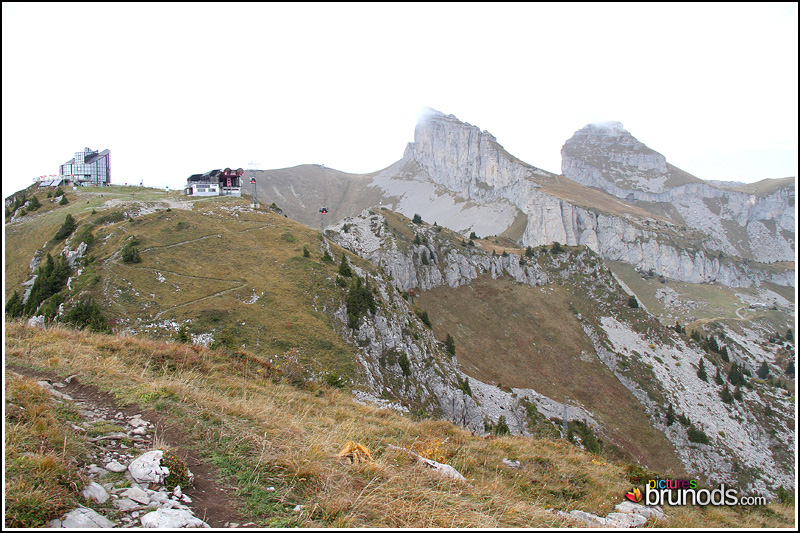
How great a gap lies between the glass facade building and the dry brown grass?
105850 millimetres

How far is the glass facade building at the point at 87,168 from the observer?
309ft

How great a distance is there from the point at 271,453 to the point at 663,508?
8.52 metres

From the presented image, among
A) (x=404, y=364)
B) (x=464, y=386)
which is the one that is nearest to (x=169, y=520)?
(x=404, y=364)

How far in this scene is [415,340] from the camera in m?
48.3

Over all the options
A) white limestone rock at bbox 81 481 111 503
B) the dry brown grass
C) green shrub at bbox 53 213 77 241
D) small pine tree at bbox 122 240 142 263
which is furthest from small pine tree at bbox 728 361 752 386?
green shrub at bbox 53 213 77 241

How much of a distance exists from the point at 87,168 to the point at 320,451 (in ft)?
389

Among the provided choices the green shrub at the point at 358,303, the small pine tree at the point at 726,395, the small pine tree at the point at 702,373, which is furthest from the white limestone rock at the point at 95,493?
the small pine tree at the point at 702,373

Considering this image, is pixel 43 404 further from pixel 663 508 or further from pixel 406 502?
pixel 663 508

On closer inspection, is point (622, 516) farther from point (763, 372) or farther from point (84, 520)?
point (763, 372)

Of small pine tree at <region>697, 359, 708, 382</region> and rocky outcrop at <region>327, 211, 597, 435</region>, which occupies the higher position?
rocky outcrop at <region>327, 211, 597, 435</region>

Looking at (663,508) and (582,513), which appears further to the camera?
(663,508)

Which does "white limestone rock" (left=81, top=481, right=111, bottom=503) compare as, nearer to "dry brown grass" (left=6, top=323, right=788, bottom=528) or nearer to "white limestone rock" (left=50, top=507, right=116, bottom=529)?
"white limestone rock" (left=50, top=507, right=116, bottom=529)

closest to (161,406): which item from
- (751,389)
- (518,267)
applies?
(518,267)

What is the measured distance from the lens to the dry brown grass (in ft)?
18.9
